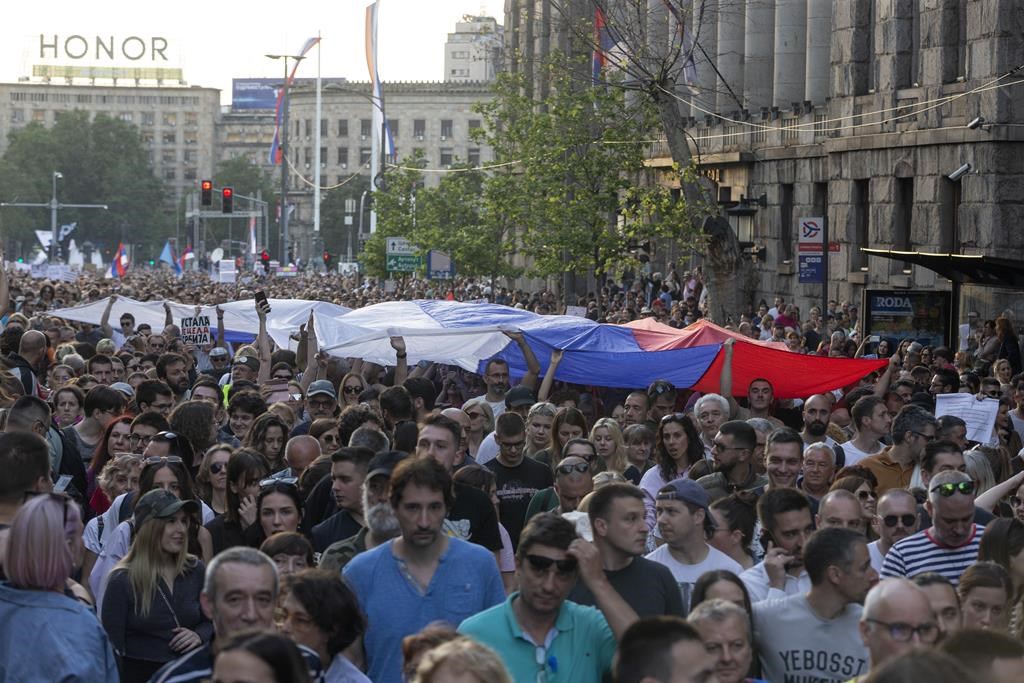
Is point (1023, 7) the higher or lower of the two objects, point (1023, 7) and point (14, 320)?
the higher

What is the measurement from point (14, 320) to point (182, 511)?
12642 millimetres

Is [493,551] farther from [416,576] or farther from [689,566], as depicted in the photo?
[416,576]

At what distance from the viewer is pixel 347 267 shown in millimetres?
109875

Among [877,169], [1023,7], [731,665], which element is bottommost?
[731,665]

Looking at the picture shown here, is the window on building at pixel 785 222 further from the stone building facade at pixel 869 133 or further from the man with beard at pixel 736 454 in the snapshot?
the man with beard at pixel 736 454

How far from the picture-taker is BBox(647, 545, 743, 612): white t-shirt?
7895 mm

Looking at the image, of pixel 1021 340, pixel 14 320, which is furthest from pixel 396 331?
pixel 1021 340

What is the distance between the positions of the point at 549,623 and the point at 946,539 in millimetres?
2772

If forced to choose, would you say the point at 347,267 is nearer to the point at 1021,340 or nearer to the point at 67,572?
the point at 1021,340

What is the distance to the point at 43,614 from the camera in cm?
640

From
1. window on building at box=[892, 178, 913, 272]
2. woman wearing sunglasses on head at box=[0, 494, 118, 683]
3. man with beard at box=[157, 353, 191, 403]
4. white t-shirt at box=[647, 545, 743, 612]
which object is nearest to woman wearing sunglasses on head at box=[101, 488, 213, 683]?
woman wearing sunglasses on head at box=[0, 494, 118, 683]

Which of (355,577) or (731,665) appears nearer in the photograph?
(731,665)

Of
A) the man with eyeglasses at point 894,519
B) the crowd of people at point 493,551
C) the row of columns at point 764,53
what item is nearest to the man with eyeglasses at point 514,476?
the crowd of people at point 493,551

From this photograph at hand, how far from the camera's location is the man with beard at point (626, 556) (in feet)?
23.4
